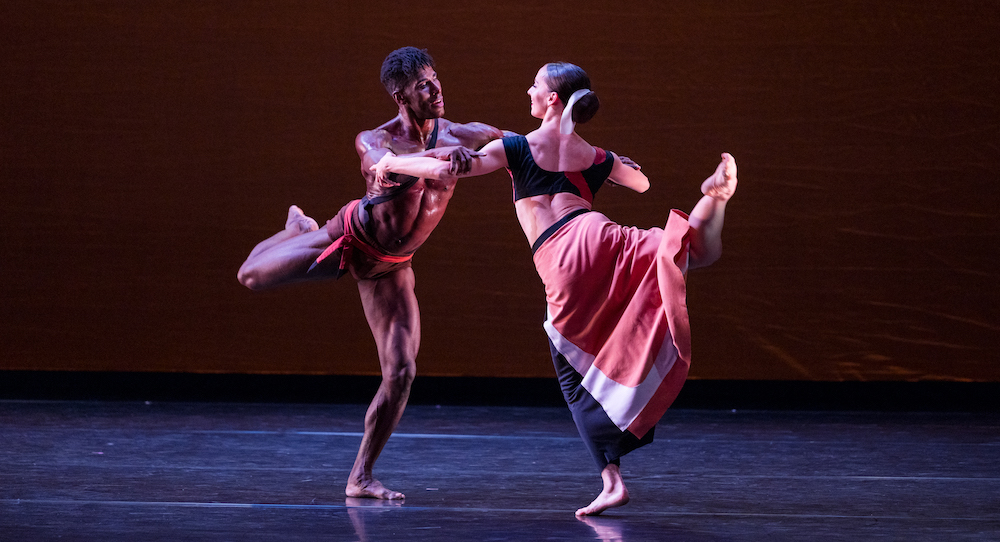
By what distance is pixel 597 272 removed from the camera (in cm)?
282

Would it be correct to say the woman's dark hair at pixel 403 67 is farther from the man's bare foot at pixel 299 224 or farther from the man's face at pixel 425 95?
the man's bare foot at pixel 299 224

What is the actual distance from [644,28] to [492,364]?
1975 mm

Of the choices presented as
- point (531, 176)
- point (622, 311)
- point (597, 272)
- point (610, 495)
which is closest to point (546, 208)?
point (531, 176)

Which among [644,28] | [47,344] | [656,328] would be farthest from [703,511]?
[47,344]

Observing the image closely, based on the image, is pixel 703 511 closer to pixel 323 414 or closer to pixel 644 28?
pixel 323 414

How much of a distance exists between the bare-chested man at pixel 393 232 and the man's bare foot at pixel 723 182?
0.90m

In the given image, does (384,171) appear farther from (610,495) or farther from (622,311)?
(610,495)

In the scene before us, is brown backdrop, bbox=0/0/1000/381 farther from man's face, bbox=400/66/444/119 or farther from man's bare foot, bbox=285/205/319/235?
man's face, bbox=400/66/444/119

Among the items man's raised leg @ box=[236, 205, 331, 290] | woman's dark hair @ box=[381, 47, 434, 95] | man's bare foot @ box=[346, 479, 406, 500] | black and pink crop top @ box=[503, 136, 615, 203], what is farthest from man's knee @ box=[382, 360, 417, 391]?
woman's dark hair @ box=[381, 47, 434, 95]

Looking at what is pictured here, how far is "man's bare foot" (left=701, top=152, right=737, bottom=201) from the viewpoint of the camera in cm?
254

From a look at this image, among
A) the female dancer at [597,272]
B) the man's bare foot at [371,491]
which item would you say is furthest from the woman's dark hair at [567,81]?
the man's bare foot at [371,491]

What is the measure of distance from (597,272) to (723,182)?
1.53ft

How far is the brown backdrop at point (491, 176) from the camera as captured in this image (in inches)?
200

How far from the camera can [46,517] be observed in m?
2.85
